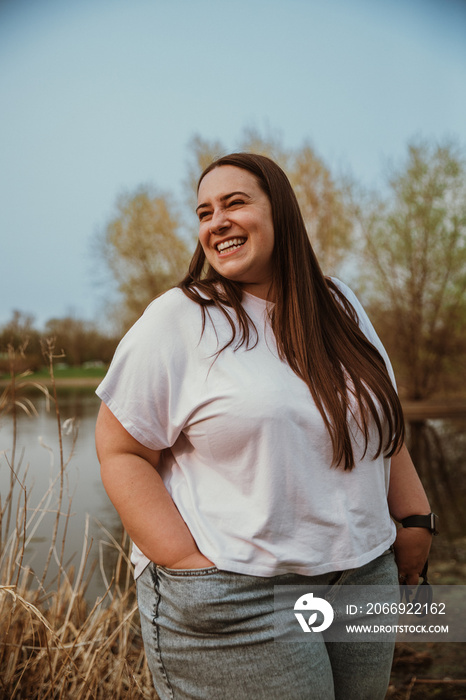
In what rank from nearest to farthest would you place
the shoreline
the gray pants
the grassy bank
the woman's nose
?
the gray pants
the woman's nose
the grassy bank
the shoreline

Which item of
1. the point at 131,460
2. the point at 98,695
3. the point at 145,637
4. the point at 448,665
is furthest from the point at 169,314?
the point at 448,665

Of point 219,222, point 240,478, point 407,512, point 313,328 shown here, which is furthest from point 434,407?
point 240,478

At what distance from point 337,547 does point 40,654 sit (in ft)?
3.42

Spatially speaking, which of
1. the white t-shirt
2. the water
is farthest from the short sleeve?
the water

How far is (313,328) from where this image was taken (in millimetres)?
1306

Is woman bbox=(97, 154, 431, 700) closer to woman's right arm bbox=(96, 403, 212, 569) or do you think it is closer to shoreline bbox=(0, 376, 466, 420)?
woman's right arm bbox=(96, 403, 212, 569)

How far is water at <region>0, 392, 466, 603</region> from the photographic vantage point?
10.2 ft

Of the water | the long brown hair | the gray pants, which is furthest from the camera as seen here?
the water

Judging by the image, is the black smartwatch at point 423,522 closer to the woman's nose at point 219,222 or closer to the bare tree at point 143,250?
the woman's nose at point 219,222

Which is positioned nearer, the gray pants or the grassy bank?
the gray pants

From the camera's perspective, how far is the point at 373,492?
120cm

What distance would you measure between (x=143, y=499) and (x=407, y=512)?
2.20ft

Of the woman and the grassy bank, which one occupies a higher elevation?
the woman

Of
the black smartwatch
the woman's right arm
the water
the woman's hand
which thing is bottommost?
the water
